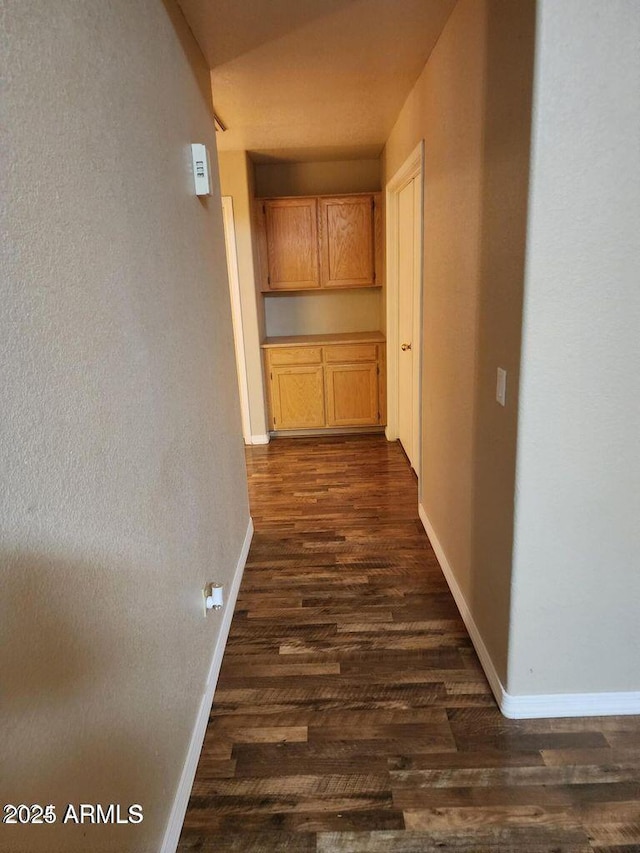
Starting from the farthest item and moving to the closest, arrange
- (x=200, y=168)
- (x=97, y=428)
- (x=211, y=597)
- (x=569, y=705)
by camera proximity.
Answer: (x=200, y=168), (x=211, y=597), (x=569, y=705), (x=97, y=428)

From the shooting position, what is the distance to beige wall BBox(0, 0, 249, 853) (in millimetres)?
750

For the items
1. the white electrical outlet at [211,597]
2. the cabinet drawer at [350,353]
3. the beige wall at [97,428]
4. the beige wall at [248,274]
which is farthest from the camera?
the cabinet drawer at [350,353]

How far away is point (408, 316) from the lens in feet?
11.9

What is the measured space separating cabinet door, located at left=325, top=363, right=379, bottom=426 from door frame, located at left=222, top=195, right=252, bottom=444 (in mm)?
743

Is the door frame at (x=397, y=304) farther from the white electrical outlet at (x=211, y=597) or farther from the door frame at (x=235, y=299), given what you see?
the white electrical outlet at (x=211, y=597)

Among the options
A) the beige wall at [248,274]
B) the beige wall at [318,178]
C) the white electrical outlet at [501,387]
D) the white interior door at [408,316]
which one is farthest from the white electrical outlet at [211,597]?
the beige wall at [318,178]

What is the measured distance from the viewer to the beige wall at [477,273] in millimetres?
1370

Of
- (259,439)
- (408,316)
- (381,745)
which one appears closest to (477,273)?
(381,745)

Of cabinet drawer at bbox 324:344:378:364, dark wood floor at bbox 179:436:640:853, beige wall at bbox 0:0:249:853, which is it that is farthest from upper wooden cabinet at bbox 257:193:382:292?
dark wood floor at bbox 179:436:640:853

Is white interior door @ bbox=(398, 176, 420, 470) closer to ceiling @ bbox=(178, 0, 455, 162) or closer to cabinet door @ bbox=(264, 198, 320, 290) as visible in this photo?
ceiling @ bbox=(178, 0, 455, 162)

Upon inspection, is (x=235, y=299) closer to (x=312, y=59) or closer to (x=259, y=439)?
(x=259, y=439)

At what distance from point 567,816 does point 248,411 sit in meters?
3.65

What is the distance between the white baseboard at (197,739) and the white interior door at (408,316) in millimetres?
1595

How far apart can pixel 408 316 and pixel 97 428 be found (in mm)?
2958
